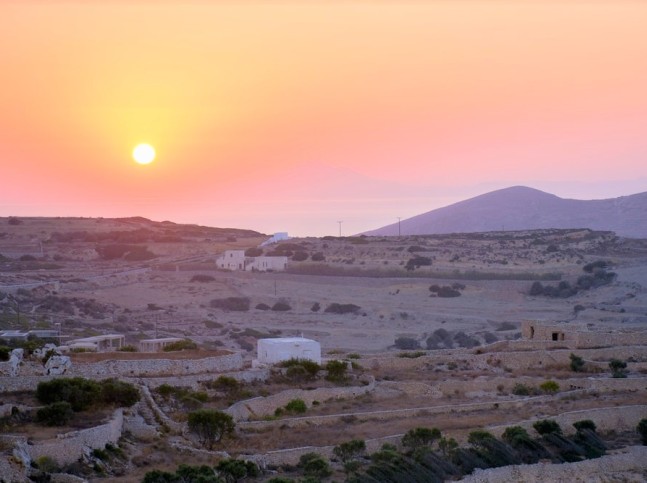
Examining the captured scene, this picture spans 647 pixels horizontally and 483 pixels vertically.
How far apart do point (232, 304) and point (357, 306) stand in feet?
27.1

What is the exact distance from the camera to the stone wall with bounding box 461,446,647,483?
23922mm

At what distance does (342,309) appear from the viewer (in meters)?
66.8

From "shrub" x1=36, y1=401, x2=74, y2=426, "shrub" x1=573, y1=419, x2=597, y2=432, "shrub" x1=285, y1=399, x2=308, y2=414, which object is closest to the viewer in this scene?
"shrub" x1=36, y1=401, x2=74, y2=426

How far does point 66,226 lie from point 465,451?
302 feet

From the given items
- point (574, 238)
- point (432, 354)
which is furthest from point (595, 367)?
point (574, 238)

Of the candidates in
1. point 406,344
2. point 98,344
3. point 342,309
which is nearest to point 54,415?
point 98,344

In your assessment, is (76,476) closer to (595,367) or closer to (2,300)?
(595,367)

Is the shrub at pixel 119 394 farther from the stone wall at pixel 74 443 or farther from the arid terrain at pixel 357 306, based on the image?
the stone wall at pixel 74 443

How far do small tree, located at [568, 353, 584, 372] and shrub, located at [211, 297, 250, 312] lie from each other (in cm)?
3130

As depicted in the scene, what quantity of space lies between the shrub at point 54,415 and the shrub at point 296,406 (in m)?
8.09

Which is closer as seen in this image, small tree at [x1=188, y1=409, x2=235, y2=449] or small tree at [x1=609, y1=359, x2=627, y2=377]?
small tree at [x1=188, y1=409, x2=235, y2=449]

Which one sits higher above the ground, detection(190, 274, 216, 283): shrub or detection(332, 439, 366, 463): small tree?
detection(190, 274, 216, 283): shrub

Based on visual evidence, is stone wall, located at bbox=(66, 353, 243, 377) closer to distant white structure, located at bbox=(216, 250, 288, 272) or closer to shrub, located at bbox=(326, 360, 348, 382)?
shrub, located at bbox=(326, 360, 348, 382)

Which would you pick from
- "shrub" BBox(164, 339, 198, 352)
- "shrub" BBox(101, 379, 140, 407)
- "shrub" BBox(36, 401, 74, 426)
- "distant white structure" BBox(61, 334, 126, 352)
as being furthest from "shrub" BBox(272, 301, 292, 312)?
"shrub" BBox(36, 401, 74, 426)
